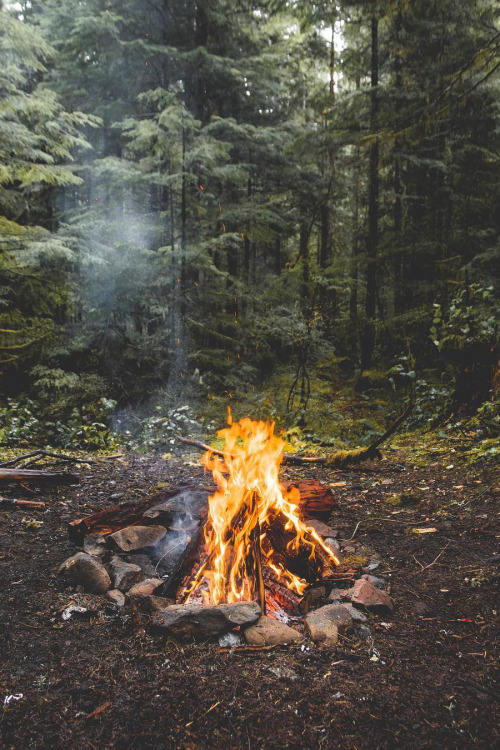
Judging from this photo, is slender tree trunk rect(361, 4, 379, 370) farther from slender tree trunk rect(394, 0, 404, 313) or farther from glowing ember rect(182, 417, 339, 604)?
glowing ember rect(182, 417, 339, 604)

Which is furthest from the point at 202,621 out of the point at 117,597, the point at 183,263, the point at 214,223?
the point at 214,223

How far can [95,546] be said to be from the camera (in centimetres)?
398

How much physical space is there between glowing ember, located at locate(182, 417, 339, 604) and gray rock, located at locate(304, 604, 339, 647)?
456 millimetres

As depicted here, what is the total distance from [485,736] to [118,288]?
10.8m

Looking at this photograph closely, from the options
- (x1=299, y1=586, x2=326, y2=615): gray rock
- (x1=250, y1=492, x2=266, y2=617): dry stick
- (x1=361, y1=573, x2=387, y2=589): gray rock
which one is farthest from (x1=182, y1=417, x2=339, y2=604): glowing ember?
(x1=361, y1=573, x2=387, y2=589): gray rock

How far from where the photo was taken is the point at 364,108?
11555 mm

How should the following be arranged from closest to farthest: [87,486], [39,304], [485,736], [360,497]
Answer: [485,736]
[360,497]
[87,486]
[39,304]

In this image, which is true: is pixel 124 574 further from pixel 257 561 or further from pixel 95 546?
pixel 257 561

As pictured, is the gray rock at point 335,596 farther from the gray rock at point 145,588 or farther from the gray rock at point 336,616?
the gray rock at point 145,588

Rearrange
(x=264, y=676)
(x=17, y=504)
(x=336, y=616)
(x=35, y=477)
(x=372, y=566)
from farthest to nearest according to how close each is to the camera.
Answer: (x=35, y=477) → (x=17, y=504) → (x=372, y=566) → (x=336, y=616) → (x=264, y=676)

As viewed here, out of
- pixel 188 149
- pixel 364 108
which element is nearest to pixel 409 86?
pixel 364 108

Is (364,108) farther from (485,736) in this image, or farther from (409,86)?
(485,736)

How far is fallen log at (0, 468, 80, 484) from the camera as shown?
5.54 meters

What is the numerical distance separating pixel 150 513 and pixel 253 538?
1.33 meters
